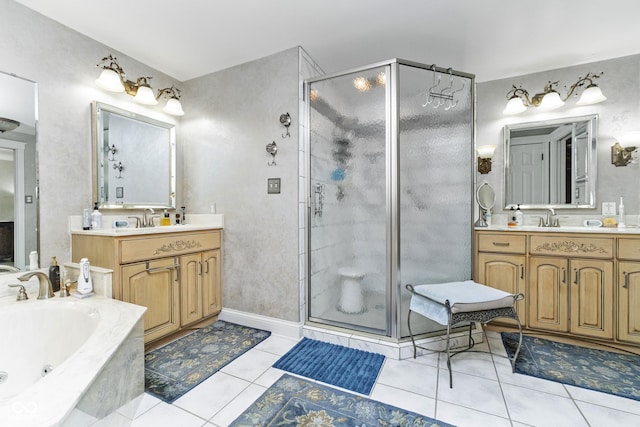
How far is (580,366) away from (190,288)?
2.91m

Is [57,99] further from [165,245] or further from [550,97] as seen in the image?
[550,97]

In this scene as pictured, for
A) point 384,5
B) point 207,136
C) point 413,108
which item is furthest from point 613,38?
point 207,136

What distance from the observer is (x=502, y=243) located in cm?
242

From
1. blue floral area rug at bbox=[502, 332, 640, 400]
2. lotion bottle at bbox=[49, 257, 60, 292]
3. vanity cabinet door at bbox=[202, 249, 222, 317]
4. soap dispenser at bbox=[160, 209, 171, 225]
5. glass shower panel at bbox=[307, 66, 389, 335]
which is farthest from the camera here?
soap dispenser at bbox=[160, 209, 171, 225]

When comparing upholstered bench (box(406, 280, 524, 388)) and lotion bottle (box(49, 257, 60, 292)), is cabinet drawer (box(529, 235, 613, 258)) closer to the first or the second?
upholstered bench (box(406, 280, 524, 388))

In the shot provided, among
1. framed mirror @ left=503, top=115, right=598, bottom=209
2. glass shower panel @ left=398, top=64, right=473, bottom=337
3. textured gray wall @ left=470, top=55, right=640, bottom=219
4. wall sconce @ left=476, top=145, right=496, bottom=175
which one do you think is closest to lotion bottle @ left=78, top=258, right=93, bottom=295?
glass shower panel @ left=398, top=64, right=473, bottom=337

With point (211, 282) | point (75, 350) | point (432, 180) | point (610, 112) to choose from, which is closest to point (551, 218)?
point (610, 112)

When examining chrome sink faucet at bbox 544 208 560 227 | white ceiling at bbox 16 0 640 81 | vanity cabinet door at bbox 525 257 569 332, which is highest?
white ceiling at bbox 16 0 640 81

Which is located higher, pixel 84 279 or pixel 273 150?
pixel 273 150

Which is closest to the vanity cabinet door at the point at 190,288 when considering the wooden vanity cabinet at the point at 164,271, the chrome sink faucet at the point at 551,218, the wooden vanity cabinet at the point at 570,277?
the wooden vanity cabinet at the point at 164,271

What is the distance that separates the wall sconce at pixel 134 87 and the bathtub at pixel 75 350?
158 centimetres

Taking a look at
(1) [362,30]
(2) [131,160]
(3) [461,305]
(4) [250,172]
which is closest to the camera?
(3) [461,305]

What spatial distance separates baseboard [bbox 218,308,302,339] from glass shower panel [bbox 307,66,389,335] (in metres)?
0.17

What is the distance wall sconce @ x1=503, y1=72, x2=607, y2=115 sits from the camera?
97.0 inches
